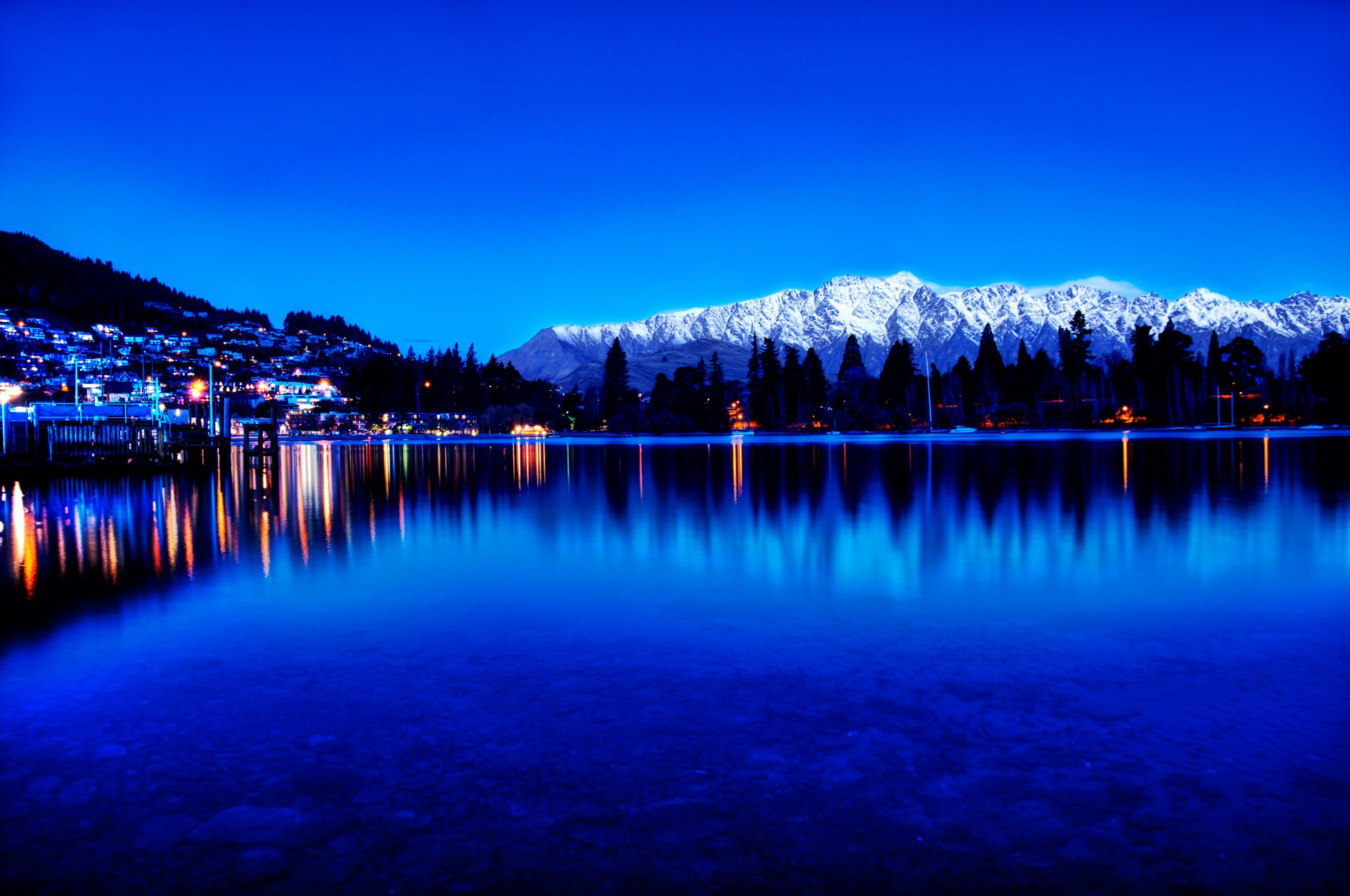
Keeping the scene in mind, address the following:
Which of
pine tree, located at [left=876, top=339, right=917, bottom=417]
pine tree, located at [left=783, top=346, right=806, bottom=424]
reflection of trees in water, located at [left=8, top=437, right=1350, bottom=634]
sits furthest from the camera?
pine tree, located at [left=876, top=339, right=917, bottom=417]

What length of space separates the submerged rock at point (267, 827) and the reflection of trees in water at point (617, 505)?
794cm

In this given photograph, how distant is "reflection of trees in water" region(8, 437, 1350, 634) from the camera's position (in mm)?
16172

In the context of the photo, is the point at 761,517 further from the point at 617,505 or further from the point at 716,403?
the point at 716,403

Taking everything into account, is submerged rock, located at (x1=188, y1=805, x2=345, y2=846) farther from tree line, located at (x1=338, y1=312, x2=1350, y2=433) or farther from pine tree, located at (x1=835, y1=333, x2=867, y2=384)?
pine tree, located at (x1=835, y1=333, x2=867, y2=384)

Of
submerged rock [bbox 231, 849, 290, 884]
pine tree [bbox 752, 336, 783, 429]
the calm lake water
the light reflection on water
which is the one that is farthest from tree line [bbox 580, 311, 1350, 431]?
submerged rock [bbox 231, 849, 290, 884]

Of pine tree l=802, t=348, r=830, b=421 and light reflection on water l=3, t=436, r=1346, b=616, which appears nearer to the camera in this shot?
light reflection on water l=3, t=436, r=1346, b=616

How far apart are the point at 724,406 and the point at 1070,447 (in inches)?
4249

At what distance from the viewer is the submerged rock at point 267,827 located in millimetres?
4777

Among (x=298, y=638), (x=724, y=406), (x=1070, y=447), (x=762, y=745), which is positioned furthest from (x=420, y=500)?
(x=724, y=406)

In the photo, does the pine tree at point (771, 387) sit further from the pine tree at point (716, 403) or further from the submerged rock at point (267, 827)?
the submerged rock at point (267, 827)

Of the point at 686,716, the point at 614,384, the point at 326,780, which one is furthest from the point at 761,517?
the point at 614,384

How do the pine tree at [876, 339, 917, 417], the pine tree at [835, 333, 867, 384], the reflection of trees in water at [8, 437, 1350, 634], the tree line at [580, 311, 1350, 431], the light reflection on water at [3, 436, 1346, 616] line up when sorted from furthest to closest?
1. the pine tree at [835, 333, 867, 384]
2. the pine tree at [876, 339, 917, 417]
3. the tree line at [580, 311, 1350, 431]
4. the reflection of trees in water at [8, 437, 1350, 634]
5. the light reflection on water at [3, 436, 1346, 616]

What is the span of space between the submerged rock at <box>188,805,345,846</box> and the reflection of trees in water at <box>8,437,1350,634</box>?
7.94m

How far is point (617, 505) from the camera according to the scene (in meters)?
25.3
